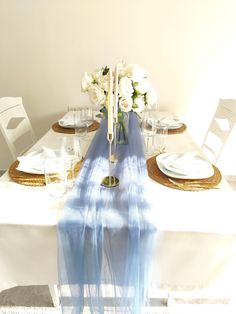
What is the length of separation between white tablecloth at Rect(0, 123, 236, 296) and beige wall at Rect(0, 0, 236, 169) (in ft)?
4.67

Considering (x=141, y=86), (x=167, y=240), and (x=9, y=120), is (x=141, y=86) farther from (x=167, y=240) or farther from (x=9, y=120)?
(x=9, y=120)

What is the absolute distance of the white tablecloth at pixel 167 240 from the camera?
0.71 meters

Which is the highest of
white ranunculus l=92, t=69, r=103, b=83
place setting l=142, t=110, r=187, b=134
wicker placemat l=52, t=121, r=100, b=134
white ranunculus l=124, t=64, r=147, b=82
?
white ranunculus l=124, t=64, r=147, b=82

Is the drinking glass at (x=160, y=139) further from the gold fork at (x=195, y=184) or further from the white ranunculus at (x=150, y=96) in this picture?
the gold fork at (x=195, y=184)

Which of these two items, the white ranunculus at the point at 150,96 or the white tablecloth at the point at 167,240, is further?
the white ranunculus at the point at 150,96

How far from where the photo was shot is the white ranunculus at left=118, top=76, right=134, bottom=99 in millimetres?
1006

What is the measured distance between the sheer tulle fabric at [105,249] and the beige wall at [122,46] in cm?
143

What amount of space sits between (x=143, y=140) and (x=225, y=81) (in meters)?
1.15

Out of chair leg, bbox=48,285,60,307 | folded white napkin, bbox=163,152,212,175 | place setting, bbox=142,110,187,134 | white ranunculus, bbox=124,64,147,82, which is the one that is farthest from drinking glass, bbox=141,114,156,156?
chair leg, bbox=48,285,60,307

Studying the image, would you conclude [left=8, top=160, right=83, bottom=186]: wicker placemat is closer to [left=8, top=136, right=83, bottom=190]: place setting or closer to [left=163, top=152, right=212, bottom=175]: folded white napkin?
[left=8, top=136, right=83, bottom=190]: place setting

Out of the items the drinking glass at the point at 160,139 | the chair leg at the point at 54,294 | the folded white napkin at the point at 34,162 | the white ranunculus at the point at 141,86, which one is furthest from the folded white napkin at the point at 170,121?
the chair leg at the point at 54,294

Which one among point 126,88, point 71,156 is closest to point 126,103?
point 126,88

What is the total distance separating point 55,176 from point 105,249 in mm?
304

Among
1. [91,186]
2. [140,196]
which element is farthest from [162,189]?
[91,186]
